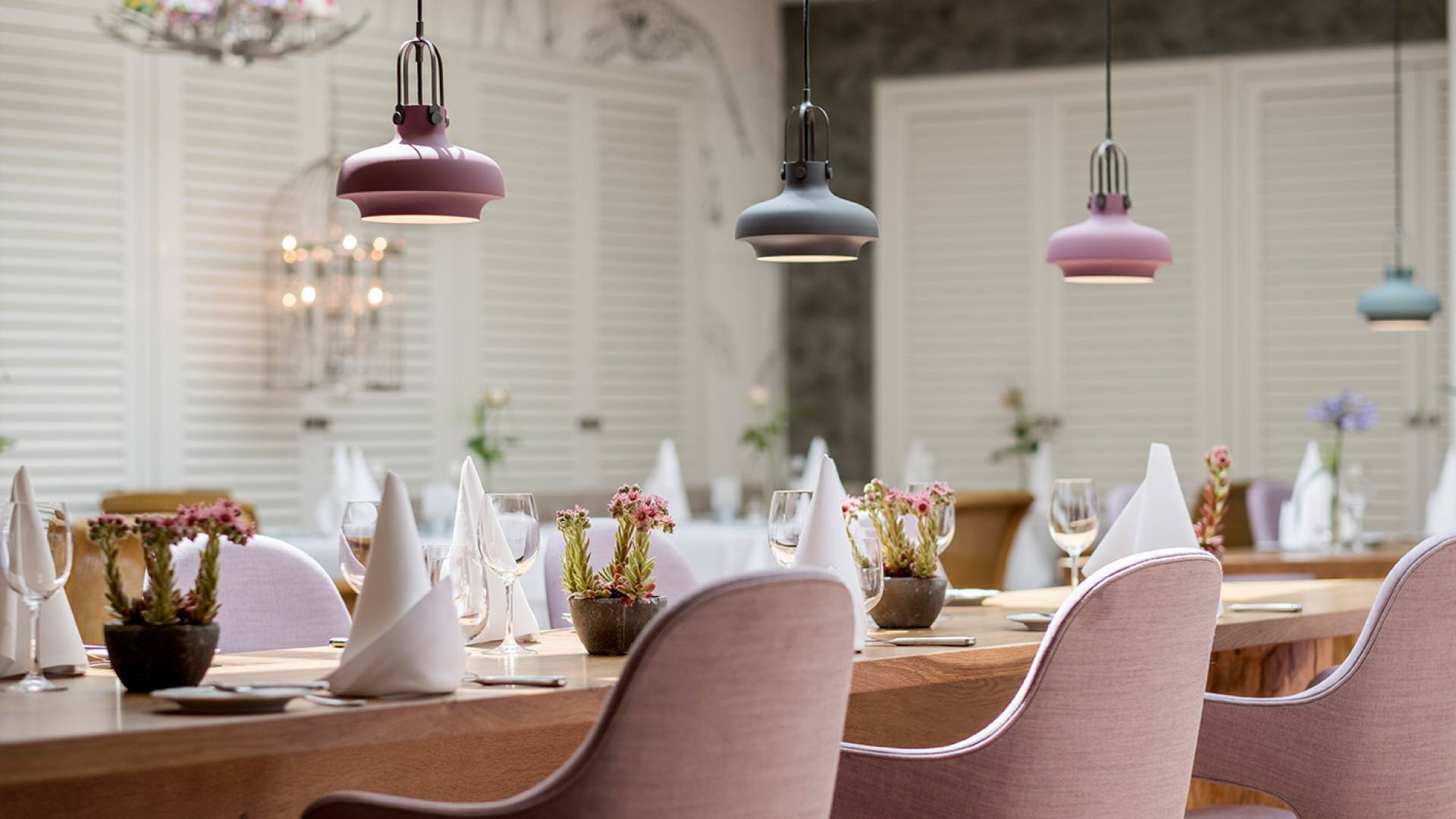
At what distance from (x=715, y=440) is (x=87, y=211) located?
2.50 meters

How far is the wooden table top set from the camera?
1.54m

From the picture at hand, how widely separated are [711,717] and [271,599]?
1.22 m

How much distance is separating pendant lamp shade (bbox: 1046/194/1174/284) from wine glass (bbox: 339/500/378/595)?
157 cm

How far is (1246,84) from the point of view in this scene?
6.75 meters

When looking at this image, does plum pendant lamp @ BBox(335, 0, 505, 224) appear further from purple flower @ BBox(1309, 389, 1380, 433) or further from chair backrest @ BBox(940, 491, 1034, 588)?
purple flower @ BBox(1309, 389, 1380, 433)

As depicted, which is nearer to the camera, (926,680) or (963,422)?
(926,680)

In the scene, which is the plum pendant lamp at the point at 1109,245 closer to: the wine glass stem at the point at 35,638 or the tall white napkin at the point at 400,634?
the tall white napkin at the point at 400,634

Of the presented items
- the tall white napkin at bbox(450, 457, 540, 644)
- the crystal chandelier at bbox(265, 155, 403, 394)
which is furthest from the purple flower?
the tall white napkin at bbox(450, 457, 540, 644)

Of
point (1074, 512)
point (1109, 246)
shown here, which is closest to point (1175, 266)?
point (1109, 246)

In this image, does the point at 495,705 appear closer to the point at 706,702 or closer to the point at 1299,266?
the point at 706,702

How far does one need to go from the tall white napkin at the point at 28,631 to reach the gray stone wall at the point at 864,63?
17.1 feet

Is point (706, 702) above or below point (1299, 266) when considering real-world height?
below

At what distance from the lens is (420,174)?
2342 mm

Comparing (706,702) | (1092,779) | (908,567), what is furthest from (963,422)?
(706,702)
